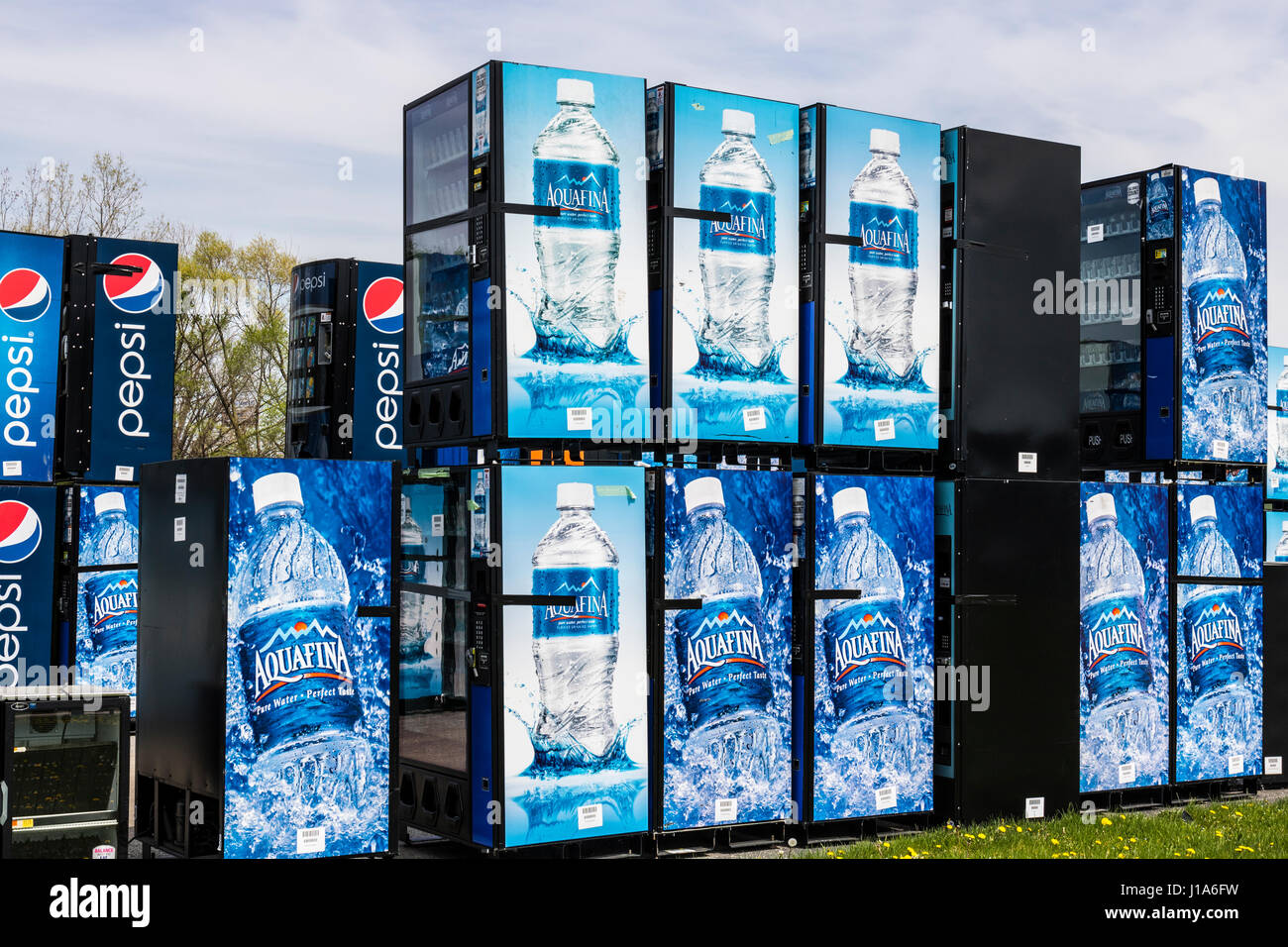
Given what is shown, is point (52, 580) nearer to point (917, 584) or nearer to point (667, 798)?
point (667, 798)

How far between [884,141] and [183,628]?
16.9 ft

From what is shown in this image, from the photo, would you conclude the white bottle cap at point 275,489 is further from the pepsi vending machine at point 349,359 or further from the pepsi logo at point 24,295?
the pepsi vending machine at point 349,359

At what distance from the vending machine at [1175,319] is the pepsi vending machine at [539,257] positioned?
13.4ft

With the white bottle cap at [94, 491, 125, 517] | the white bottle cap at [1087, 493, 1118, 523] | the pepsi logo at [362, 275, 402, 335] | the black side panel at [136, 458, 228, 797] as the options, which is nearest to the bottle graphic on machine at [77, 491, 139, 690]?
the white bottle cap at [94, 491, 125, 517]

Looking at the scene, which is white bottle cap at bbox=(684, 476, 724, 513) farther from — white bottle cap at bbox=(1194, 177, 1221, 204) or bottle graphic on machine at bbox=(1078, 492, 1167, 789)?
white bottle cap at bbox=(1194, 177, 1221, 204)

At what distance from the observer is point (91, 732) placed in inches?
271

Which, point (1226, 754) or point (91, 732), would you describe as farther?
A: point (1226, 754)

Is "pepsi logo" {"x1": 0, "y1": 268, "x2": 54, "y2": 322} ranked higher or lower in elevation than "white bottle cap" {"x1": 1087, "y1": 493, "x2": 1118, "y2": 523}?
higher

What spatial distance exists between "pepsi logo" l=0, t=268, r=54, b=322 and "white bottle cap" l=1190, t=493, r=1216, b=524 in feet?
31.2

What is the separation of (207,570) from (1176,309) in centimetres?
717

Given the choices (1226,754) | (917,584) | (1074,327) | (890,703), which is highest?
(1074,327)

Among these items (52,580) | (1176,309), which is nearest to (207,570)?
(52,580)

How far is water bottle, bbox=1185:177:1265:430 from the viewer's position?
10.7 m

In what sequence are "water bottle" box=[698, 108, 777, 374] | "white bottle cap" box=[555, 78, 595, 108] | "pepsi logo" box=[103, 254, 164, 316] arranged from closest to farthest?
"white bottle cap" box=[555, 78, 595, 108] < "water bottle" box=[698, 108, 777, 374] < "pepsi logo" box=[103, 254, 164, 316]
